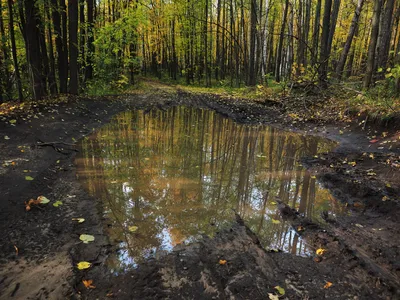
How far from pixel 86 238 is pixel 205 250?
4.99 feet

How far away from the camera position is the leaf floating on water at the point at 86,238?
3.57 m

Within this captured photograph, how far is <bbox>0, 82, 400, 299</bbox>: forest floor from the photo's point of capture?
109 inches

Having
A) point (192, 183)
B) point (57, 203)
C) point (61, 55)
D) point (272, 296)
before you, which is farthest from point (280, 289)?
point (61, 55)

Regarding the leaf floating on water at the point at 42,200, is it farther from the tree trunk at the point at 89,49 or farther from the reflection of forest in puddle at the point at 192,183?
the tree trunk at the point at 89,49

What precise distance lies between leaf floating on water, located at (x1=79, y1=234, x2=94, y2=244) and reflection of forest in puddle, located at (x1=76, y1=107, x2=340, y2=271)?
29cm

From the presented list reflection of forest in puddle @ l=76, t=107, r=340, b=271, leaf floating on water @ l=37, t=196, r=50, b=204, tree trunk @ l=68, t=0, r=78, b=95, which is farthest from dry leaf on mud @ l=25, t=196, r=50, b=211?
tree trunk @ l=68, t=0, r=78, b=95

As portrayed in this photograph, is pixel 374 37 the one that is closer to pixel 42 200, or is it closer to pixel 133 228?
pixel 133 228

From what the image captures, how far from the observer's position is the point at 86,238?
11.9ft

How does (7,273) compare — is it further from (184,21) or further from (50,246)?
(184,21)

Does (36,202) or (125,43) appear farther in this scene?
(125,43)

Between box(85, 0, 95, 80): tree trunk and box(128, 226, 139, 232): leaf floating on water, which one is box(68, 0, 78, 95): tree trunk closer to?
box(85, 0, 95, 80): tree trunk

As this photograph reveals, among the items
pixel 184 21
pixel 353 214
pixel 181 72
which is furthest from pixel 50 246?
pixel 181 72

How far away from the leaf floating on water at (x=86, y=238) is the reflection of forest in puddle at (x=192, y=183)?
291mm

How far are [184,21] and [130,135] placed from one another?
25958 millimetres
